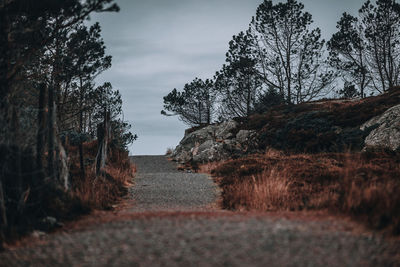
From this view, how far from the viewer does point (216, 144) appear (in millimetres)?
18766

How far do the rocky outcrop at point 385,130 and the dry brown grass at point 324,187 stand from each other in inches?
33.3

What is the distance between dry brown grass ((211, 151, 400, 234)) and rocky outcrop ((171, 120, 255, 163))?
15.8 ft

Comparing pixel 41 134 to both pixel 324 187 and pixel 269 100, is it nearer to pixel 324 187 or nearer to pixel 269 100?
pixel 324 187

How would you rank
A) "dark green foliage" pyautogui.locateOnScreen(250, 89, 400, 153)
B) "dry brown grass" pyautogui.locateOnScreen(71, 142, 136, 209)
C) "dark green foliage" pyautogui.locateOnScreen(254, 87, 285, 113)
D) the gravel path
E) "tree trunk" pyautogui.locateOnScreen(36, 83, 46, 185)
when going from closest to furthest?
the gravel path, "tree trunk" pyautogui.locateOnScreen(36, 83, 46, 185), "dry brown grass" pyautogui.locateOnScreen(71, 142, 136, 209), "dark green foliage" pyautogui.locateOnScreen(250, 89, 400, 153), "dark green foliage" pyautogui.locateOnScreen(254, 87, 285, 113)

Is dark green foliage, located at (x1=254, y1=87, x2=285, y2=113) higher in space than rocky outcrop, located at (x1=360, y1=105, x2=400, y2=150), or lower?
higher

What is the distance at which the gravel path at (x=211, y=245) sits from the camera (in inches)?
144

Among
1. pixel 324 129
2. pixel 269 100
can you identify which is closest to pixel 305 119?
pixel 324 129

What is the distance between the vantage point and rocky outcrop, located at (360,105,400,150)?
480 inches

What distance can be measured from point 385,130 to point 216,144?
8082mm

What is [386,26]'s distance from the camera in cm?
2419

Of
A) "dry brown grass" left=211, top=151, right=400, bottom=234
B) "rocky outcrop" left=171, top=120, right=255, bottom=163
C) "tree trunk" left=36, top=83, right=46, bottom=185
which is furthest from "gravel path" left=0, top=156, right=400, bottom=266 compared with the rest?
"rocky outcrop" left=171, top=120, right=255, bottom=163

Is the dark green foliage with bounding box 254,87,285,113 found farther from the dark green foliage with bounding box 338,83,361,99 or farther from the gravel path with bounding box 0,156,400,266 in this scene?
the gravel path with bounding box 0,156,400,266

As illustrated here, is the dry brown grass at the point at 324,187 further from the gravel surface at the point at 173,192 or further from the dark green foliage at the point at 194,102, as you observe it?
the dark green foliage at the point at 194,102

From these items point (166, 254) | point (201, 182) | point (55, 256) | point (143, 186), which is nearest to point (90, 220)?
point (55, 256)
